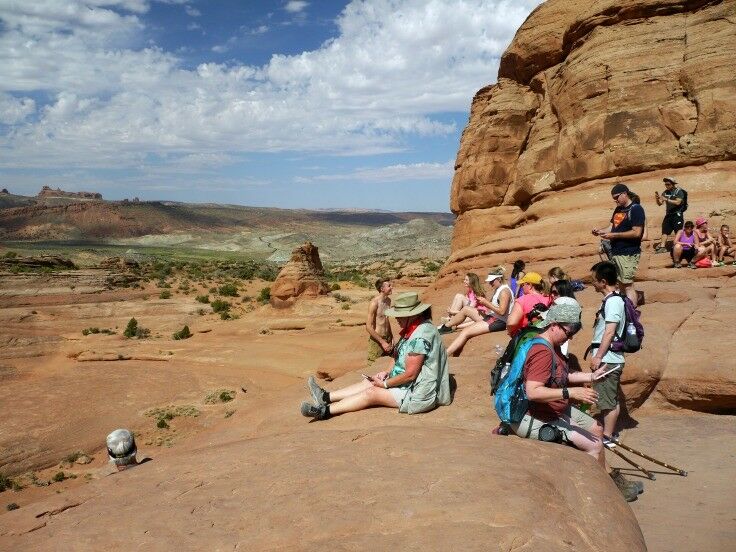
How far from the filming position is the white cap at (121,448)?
17.1ft

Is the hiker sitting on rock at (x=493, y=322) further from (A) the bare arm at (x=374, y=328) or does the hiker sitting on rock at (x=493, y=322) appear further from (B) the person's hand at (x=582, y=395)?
(B) the person's hand at (x=582, y=395)

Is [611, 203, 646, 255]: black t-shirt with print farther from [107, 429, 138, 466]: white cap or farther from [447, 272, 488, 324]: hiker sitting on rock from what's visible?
[107, 429, 138, 466]: white cap

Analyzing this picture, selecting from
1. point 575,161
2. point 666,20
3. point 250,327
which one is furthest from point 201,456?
point 250,327

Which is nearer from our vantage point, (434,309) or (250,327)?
(434,309)

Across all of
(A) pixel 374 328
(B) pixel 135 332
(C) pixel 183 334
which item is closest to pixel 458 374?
(A) pixel 374 328

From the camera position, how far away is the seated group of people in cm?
1062

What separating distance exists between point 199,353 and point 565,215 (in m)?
12.8

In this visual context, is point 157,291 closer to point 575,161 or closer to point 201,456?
point 575,161

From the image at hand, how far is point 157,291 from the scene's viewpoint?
35.2 m

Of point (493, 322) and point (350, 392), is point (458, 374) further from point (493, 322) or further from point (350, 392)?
point (493, 322)

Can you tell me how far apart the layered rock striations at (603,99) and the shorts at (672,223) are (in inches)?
157

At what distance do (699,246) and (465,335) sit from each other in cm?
538

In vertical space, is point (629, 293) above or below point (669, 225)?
below

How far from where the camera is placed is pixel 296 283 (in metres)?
27.3
